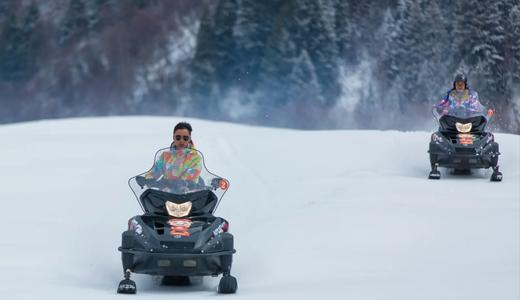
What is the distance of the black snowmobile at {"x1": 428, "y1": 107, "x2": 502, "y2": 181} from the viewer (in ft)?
71.9

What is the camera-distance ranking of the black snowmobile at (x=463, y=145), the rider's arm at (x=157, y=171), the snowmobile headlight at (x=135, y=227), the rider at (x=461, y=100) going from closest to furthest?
the snowmobile headlight at (x=135, y=227), the rider's arm at (x=157, y=171), the black snowmobile at (x=463, y=145), the rider at (x=461, y=100)

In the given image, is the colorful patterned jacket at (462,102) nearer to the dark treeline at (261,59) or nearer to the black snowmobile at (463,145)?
the black snowmobile at (463,145)

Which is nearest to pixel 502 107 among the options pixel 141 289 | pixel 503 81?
pixel 503 81

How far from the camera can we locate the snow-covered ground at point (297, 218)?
12.2 m

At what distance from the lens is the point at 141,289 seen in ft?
39.3

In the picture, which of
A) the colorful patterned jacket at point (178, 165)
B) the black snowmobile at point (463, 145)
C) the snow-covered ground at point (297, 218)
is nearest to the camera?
the snow-covered ground at point (297, 218)

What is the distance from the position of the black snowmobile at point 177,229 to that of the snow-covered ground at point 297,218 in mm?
271

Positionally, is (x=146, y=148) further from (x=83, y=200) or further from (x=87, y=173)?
(x=83, y=200)

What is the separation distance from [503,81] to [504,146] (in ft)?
93.8

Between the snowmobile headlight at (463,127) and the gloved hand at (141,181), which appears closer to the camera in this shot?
the gloved hand at (141,181)

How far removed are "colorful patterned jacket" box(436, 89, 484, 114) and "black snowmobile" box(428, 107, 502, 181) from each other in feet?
0.26

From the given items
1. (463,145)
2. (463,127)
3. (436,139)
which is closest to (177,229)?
(463,145)

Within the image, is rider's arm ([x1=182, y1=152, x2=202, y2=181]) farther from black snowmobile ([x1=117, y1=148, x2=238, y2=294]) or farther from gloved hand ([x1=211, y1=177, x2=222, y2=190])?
gloved hand ([x1=211, y1=177, x2=222, y2=190])

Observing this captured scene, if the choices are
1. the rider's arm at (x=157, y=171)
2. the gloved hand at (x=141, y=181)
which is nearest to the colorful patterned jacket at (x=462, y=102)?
the rider's arm at (x=157, y=171)
